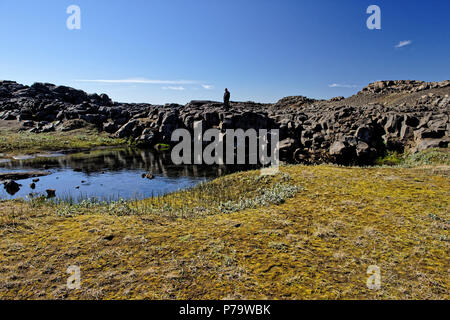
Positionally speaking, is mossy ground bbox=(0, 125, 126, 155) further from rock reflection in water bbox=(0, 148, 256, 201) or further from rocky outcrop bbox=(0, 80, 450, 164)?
rock reflection in water bbox=(0, 148, 256, 201)

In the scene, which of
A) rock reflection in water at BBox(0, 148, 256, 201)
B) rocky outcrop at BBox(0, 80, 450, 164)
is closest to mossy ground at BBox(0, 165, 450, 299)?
rock reflection in water at BBox(0, 148, 256, 201)

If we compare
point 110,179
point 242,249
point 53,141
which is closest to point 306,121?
point 110,179

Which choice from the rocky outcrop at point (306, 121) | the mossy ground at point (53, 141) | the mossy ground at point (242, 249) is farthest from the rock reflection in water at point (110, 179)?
the rocky outcrop at point (306, 121)

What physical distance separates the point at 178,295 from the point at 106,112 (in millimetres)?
128459

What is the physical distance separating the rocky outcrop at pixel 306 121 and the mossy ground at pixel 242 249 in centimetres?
3077

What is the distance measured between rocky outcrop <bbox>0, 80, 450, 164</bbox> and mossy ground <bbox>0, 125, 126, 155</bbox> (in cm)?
566

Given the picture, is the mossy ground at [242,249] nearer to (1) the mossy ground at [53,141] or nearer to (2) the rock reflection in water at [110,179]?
(2) the rock reflection in water at [110,179]

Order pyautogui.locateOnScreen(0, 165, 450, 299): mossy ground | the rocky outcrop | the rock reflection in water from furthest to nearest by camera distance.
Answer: the rocky outcrop < the rock reflection in water < pyautogui.locateOnScreen(0, 165, 450, 299): mossy ground

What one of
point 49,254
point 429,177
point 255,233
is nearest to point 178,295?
point 255,233

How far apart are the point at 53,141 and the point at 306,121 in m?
81.6

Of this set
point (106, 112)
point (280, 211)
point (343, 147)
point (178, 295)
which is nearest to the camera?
point (178, 295)

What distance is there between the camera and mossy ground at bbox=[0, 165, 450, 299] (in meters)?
6.38

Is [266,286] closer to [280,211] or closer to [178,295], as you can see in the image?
[178,295]
